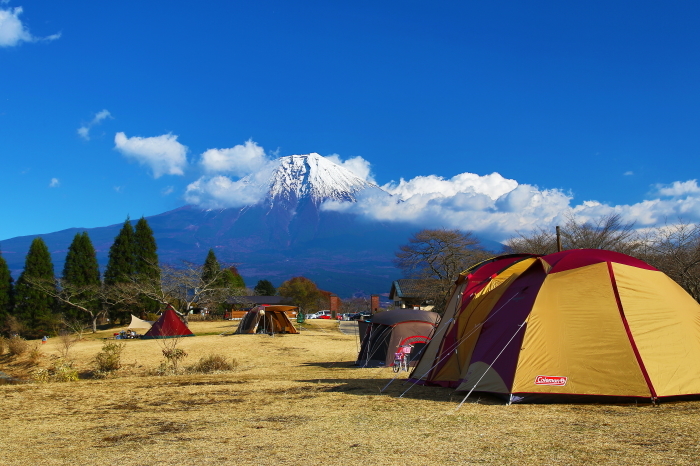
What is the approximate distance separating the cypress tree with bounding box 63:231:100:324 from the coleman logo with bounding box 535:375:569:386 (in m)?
45.1

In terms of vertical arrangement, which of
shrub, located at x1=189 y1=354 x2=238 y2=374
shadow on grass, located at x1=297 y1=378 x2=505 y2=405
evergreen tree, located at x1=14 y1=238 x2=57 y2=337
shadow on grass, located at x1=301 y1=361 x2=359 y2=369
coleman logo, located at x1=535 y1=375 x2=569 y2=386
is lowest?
shadow on grass, located at x1=301 y1=361 x2=359 y2=369

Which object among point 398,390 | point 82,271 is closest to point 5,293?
point 82,271

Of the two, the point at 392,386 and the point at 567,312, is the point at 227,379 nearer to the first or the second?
the point at 392,386

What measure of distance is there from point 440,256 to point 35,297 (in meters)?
32.1

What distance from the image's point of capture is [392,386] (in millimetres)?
11023

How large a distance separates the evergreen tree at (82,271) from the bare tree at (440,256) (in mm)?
25848

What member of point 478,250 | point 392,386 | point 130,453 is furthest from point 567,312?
point 478,250

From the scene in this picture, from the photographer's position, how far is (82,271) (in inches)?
1909

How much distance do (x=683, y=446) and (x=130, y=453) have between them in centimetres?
561

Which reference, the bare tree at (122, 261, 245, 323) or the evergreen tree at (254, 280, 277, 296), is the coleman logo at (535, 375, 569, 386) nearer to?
the bare tree at (122, 261, 245, 323)

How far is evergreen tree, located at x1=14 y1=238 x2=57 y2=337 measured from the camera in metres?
44.4

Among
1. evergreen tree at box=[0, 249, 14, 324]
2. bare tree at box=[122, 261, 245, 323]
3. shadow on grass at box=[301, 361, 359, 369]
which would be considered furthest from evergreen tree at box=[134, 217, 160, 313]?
shadow on grass at box=[301, 361, 359, 369]

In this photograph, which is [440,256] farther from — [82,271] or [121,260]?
[82,271]

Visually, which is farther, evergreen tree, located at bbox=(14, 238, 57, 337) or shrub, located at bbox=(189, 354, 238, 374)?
evergreen tree, located at bbox=(14, 238, 57, 337)
